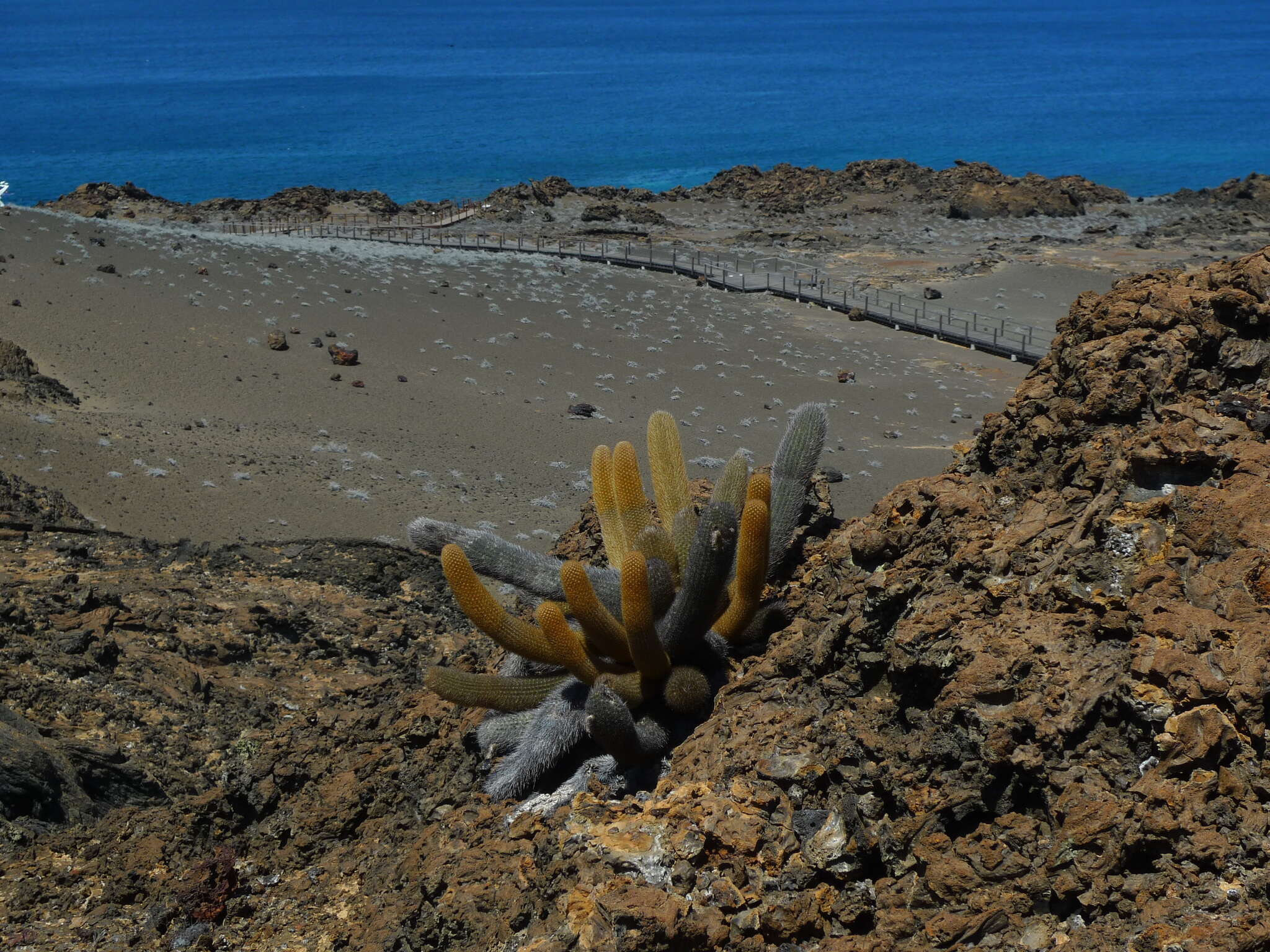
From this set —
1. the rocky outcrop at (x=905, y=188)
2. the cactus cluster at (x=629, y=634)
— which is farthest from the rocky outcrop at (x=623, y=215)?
the cactus cluster at (x=629, y=634)

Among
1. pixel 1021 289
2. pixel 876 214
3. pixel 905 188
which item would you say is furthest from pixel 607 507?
pixel 905 188

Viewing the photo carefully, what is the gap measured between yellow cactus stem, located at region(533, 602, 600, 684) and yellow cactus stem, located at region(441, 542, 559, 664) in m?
0.09

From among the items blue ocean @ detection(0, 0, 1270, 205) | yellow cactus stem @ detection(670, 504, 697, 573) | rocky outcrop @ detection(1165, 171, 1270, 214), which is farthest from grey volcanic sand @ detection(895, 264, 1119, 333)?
blue ocean @ detection(0, 0, 1270, 205)

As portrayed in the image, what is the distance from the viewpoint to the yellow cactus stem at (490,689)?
4816 mm

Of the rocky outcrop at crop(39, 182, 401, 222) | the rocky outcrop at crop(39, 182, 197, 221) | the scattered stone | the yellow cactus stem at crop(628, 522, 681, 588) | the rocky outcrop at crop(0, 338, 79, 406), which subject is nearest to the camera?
the yellow cactus stem at crop(628, 522, 681, 588)

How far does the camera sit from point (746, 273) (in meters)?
32.5

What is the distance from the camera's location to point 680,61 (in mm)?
→ 143750

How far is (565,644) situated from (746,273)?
94.0 feet

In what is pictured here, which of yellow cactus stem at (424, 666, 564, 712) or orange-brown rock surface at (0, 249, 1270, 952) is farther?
yellow cactus stem at (424, 666, 564, 712)

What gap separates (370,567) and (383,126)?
87.1 m

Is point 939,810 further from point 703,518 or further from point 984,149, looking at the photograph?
point 984,149

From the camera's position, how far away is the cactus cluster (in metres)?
4.54

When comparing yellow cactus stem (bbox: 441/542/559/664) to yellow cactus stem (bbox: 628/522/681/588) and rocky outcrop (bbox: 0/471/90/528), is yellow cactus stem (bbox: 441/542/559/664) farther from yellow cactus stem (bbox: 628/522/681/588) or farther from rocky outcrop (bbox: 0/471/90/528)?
rocky outcrop (bbox: 0/471/90/528)

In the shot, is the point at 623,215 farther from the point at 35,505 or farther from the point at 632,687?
the point at 632,687
